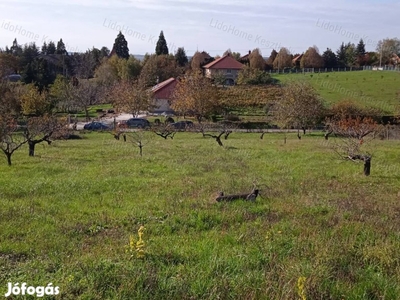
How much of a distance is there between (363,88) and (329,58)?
34.6m

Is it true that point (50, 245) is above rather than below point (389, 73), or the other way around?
below

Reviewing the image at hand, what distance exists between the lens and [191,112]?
53.3 metres

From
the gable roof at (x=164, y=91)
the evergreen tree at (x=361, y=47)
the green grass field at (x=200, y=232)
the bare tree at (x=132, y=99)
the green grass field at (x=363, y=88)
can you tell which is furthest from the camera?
the evergreen tree at (x=361, y=47)

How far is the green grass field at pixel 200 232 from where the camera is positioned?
6004mm

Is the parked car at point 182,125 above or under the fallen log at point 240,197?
above

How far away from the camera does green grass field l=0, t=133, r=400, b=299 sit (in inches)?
236

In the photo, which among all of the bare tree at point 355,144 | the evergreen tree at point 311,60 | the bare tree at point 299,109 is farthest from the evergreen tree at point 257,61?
the bare tree at point 355,144

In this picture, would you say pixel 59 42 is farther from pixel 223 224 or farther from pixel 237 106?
pixel 223 224

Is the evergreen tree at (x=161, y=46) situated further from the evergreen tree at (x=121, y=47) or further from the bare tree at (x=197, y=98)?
the bare tree at (x=197, y=98)

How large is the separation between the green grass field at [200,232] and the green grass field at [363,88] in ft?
141

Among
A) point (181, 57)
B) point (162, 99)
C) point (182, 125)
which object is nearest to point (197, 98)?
point (182, 125)

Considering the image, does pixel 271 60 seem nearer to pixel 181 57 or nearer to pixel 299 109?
pixel 181 57

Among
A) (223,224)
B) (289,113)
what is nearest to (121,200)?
(223,224)

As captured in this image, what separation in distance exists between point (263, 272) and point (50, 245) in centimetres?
397
